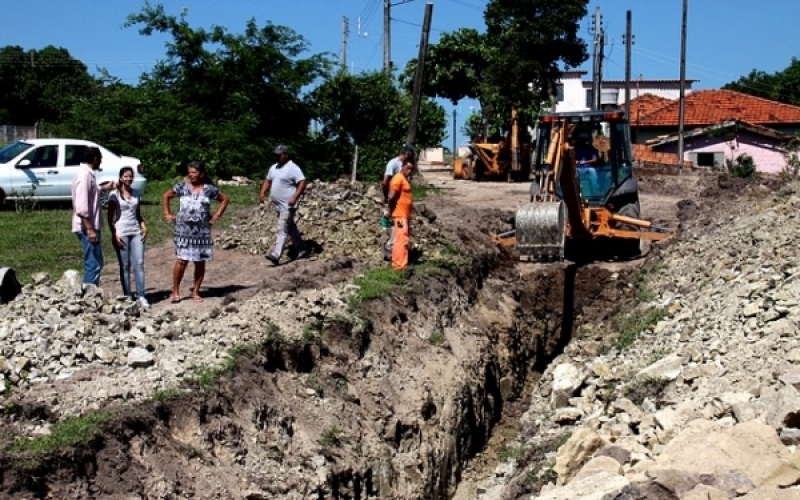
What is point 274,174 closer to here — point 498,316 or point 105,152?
point 498,316

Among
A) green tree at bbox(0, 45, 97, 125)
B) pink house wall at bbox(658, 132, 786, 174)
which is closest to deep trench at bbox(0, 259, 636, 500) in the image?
pink house wall at bbox(658, 132, 786, 174)

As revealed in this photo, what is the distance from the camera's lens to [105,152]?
2012 centimetres

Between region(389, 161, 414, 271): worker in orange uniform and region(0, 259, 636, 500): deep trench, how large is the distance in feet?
1.89

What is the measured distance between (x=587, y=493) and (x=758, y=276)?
645 cm

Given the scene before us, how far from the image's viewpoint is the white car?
18.7 metres

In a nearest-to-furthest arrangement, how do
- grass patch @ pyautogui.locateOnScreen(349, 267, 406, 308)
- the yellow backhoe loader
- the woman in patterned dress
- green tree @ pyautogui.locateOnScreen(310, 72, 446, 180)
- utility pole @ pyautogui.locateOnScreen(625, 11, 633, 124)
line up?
the woman in patterned dress
grass patch @ pyautogui.locateOnScreen(349, 267, 406, 308)
the yellow backhoe loader
green tree @ pyautogui.locateOnScreen(310, 72, 446, 180)
utility pole @ pyautogui.locateOnScreen(625, 11, 633, 124)

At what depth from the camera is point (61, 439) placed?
694cm

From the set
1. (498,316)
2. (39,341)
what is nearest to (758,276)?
(498,316)

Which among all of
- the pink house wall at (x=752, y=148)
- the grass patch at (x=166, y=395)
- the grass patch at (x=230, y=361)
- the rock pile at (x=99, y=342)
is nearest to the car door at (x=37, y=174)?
the rock pile at (x=99, y=342)

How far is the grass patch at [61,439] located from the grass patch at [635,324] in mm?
6810

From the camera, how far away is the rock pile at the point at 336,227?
14633mm

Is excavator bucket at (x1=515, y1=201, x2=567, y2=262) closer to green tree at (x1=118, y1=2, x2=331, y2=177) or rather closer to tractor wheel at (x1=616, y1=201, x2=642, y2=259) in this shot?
tractor wheel at (x1=616, y1=201, x2=642, y2=259)

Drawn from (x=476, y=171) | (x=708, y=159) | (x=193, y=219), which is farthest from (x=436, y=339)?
(x=708, y=159)

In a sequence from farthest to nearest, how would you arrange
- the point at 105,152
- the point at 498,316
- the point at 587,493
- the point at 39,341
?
1. the point at 105,152
2. the point at 498,316
3. the point at 39,341
4. the point at 587,493
